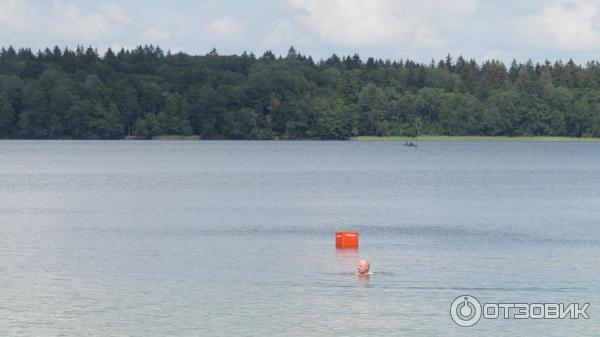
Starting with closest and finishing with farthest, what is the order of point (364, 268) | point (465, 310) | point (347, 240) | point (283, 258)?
point (465, 310), point (364, 268), point (283, 258), point (347, 240)

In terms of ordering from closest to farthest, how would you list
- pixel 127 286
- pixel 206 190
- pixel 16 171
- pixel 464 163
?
pixel 127 286
pixel 206 190
pixel 16 171
pixel 464 163

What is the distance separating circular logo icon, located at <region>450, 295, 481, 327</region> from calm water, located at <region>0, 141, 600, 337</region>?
1.11 feet

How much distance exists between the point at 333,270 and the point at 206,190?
59101mm

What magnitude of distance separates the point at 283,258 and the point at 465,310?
Answer: 15063 mm

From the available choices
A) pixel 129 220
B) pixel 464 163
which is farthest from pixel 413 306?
pixel 464 163

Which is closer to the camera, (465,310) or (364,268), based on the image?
(465,310)

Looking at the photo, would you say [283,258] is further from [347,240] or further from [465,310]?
[465,310]

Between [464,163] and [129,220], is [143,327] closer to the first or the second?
[129,220]

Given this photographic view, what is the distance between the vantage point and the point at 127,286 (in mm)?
47375
